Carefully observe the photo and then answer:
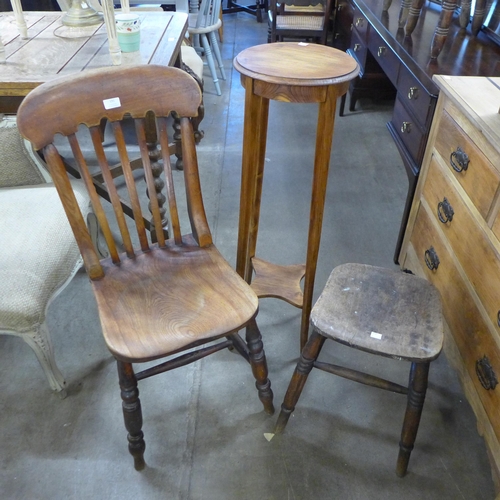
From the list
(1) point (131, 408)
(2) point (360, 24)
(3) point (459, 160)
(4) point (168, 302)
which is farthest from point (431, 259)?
(2) point (360, 24)

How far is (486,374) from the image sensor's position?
1.19 m

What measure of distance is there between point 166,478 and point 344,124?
2.57 m

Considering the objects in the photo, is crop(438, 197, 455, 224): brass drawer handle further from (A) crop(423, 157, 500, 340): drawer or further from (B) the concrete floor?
(B) the concrete floor

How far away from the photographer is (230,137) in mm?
3021

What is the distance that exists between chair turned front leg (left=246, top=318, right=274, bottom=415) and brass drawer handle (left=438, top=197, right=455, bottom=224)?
0.69m

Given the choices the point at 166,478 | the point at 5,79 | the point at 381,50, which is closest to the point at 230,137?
the point at 381,50

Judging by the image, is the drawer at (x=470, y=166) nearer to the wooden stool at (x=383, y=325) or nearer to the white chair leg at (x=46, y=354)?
the wooden stool at (x=383, y=325)

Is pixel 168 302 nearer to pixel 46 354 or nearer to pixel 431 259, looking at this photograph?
pixel 46 354

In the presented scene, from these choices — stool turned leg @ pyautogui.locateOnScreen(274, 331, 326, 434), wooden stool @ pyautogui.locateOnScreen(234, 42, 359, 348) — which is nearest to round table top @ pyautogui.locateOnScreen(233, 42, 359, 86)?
wooden stool @ pyautogui.locateOnScreen(234, 42, 359, 348)

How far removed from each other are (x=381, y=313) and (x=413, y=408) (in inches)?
10.3

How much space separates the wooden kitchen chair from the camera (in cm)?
106

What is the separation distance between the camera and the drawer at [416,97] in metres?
1.55

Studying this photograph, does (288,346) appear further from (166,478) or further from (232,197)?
(232,197)

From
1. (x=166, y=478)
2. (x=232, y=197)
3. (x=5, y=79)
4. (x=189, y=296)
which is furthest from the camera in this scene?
(x=232, y=197)
